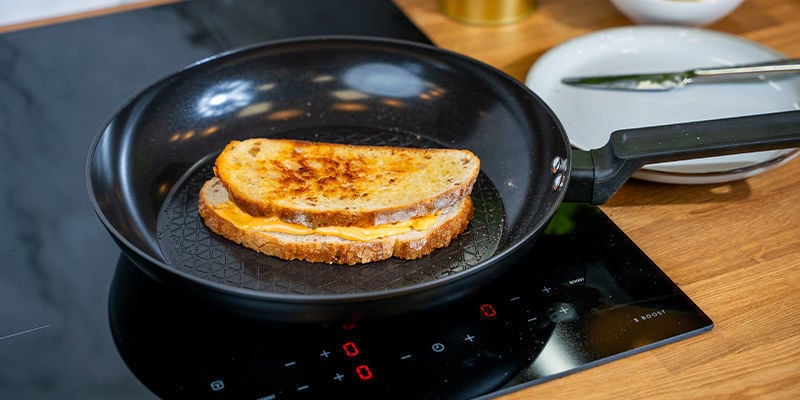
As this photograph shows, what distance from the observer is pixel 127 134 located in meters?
1.06

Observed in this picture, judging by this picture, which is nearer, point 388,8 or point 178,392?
point 178,392

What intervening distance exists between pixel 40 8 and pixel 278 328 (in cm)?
115

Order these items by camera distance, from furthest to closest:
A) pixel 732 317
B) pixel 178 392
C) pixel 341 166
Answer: pixel 341 166
pixel 732 317
pixel 178 392

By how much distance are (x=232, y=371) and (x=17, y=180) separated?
20.2 inches

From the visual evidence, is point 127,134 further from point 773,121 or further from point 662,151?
point 773,121

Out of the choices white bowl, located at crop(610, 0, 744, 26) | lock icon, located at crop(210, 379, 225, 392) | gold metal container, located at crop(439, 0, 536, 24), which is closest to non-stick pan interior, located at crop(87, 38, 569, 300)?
lock icon, located at crop(210, 379, 225, 392)

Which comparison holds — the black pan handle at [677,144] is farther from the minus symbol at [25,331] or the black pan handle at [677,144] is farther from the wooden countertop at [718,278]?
the minus symbol at [25,331]

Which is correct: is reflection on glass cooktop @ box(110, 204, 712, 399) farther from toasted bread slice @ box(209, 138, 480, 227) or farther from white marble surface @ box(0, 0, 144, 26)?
white marble surface @ box(0, 0, 144, 26)

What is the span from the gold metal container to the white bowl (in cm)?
17

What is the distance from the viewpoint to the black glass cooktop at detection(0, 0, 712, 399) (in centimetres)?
80

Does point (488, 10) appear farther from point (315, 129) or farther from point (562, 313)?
point (562, 313)

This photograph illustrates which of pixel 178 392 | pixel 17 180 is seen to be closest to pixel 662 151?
pixel 178 392

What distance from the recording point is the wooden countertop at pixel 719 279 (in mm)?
802

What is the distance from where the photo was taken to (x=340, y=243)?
91cm
